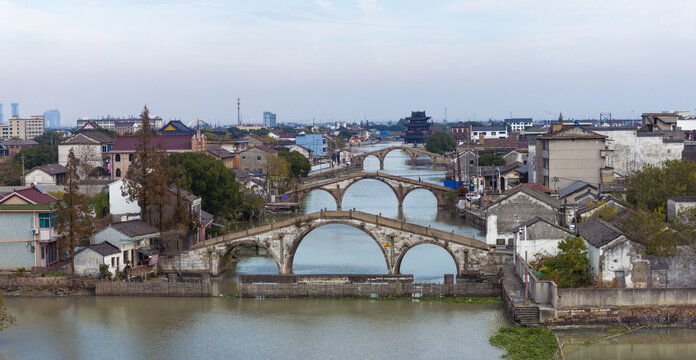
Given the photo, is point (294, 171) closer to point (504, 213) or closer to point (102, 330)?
point (504, 213)

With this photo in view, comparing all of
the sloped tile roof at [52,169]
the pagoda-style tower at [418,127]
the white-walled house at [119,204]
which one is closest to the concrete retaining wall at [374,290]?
the white-walled house at [119,204]

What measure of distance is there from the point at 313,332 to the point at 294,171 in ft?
172

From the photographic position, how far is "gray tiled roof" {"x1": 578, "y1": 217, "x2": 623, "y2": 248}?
26.7 m

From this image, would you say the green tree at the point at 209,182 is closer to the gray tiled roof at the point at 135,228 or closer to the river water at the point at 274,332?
the gray tiled roof at the point at 135,228

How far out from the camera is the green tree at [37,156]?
69.3m

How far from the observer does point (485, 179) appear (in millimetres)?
67438

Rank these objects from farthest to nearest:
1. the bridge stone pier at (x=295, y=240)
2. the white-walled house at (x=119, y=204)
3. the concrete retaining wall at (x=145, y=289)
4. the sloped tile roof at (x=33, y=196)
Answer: the white-walled house at (x=119, y=204) → the bridge stone pier at (x=295, y=240) → the sloped tile roof at (x=33, y=196) → the concrete retaining wall at (x=145, y=289)

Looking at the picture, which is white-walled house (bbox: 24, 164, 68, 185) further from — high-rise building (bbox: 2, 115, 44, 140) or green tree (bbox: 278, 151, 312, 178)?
high-rise building (bbox: 2, 115, 44, 140)

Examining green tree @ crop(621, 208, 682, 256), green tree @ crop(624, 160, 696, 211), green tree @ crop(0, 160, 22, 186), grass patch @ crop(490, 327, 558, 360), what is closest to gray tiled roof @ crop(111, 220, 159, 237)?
grass patch @ crop(490, 327, 558, 360)

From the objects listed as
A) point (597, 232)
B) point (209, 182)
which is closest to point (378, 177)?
point (209, 182)

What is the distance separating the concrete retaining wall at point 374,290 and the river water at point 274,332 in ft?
1.28

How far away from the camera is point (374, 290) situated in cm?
3062

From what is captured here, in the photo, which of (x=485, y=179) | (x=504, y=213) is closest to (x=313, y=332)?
(x=504, y=213)

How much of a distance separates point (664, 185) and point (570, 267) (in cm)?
825
